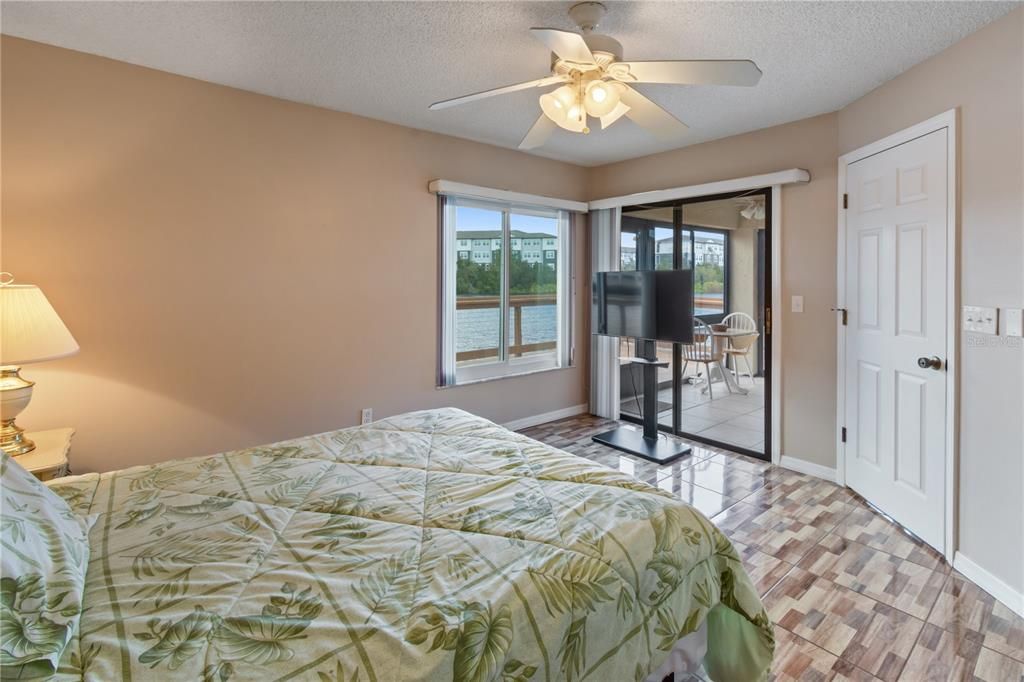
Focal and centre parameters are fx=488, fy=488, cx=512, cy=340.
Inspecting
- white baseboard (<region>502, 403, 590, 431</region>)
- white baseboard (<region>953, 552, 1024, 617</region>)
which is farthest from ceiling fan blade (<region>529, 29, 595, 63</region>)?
white baseboard (<region>502, 403, 590, 431</region>)

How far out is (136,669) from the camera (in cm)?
86

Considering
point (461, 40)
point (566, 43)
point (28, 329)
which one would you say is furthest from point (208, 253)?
point (566, 43)

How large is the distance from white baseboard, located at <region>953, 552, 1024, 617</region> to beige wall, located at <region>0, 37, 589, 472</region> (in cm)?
309

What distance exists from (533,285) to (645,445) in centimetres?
169

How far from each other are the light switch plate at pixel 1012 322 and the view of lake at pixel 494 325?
1951 millimetres

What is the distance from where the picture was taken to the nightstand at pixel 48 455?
195cm

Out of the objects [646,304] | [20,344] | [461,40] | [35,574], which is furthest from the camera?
[646,304]

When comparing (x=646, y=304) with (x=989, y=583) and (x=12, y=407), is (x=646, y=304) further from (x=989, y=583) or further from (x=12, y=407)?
(x=12, y=407)

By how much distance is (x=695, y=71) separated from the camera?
1822 millimetres

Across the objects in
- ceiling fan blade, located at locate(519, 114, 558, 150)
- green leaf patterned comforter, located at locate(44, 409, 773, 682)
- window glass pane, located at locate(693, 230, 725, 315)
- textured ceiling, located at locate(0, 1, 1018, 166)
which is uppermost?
textured ceiling, located at locate(0, 1, 1018, 166)

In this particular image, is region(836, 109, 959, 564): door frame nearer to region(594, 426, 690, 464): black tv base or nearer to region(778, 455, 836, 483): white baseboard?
region(778, 455, 836, 483): white baseboard

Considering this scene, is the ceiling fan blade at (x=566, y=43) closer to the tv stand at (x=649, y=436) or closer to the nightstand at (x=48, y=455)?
the nightstand at (x=48, y=455)

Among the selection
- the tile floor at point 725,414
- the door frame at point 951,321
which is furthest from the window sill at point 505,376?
the door frame at point 951,321

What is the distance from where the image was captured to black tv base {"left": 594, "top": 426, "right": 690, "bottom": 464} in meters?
3.65
